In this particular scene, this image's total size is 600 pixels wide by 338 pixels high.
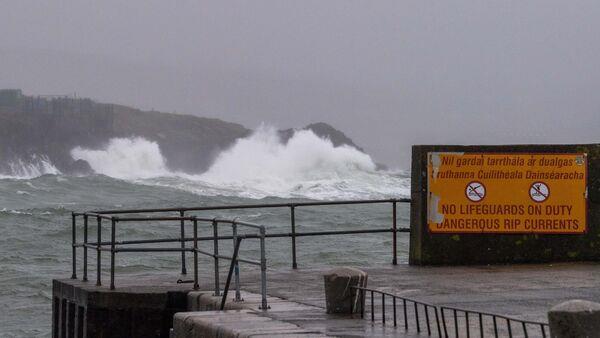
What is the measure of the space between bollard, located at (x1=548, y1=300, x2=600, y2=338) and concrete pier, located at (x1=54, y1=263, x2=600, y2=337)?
2275 millimetres

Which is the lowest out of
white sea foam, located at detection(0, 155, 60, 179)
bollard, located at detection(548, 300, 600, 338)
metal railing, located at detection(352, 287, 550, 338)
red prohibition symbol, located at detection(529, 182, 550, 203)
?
metal railing, located at detection(352, 287, 550, 338)

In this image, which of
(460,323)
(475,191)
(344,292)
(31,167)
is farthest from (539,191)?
(31,167)

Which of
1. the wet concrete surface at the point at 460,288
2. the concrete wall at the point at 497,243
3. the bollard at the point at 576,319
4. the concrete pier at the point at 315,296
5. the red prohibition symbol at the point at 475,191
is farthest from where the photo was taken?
the red prohibition symbol at the point at 475,191

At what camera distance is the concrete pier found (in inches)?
408

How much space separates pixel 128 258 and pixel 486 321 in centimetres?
2090

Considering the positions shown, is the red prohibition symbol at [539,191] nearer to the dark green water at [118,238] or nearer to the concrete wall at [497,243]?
the concrete wall at [497,243]

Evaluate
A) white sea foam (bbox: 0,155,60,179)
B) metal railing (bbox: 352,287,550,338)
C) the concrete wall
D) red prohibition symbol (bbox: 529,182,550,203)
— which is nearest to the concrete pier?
metal railing (bbox: 352,287,550,338)

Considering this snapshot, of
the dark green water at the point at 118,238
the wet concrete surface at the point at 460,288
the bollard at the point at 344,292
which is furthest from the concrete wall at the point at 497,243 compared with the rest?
the bollard at the point at 344,292

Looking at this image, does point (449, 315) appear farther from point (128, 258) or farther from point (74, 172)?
point (74, 172)

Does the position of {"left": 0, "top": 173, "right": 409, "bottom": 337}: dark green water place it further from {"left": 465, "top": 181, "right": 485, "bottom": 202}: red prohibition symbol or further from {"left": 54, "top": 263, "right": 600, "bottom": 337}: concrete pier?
{"left": 465, "top": 181, "right": 485, "bottom": 202}: red prohibition symbol

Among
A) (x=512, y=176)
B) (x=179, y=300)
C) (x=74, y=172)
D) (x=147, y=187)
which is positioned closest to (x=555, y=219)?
(x=512, y=176)

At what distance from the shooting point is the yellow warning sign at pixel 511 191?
15188 mm

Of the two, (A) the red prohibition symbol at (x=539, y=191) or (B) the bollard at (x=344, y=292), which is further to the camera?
(A) the red prohibition symbol at (x=539, y=191)

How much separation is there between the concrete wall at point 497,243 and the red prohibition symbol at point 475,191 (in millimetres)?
381
